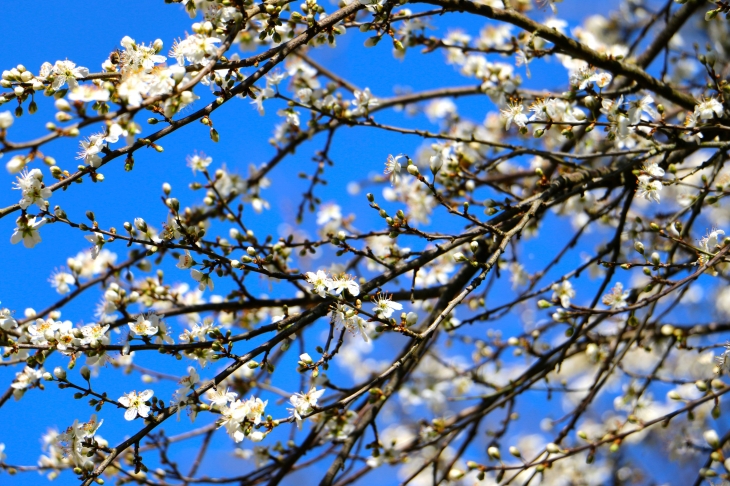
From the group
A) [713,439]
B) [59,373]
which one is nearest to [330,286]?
[59,373]

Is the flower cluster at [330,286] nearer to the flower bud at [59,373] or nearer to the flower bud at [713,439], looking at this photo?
the flower bud at [59,373]

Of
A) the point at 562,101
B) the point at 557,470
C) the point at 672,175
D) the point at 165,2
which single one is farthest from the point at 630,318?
the point at 557,470

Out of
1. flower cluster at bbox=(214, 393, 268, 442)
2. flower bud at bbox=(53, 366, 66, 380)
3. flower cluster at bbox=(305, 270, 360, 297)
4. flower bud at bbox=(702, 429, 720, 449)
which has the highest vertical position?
flower bud at bbox=(53, 366, 66, 380)

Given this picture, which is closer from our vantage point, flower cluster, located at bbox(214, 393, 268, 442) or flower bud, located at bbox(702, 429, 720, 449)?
flower cluster, located at bbox(214, 393, 268, 442)

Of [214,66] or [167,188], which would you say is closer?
[214,66]

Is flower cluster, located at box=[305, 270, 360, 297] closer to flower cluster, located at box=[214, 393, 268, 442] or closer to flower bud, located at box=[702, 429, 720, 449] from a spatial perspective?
flower cluster, located at box=[214, 393, 268, 442]

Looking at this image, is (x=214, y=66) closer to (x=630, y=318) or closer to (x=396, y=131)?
(x=396, y=131)

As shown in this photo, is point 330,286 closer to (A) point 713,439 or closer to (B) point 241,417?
(B) point 241,417

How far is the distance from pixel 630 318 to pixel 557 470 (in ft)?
14.1

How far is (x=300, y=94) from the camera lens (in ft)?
10.1

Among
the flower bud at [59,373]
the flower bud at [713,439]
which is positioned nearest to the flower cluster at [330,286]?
the flower bud at [59,373]

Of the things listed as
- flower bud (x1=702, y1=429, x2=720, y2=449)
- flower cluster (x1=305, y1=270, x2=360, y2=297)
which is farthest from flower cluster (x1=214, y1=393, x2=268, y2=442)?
flower bud (x1=702, y1=429, x2=720, y2=449)

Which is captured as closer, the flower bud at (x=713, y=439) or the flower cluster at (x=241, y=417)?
the flower cluster at (x=241, y=417)

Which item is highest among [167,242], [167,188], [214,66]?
[167,188]
